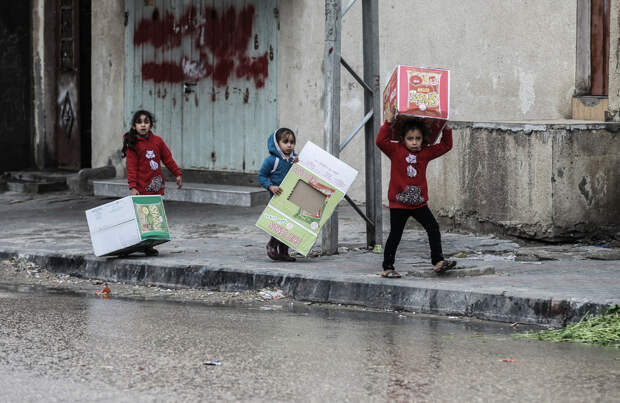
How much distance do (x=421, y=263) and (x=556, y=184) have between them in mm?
1537

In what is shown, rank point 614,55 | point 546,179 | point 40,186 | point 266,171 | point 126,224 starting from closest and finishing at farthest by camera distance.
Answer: point 266,171 < point 126,224 < point 546,179 < point 614,55 < point 40,186

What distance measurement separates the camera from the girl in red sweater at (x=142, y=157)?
9094 mm

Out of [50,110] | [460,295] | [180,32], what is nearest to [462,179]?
[460,295]

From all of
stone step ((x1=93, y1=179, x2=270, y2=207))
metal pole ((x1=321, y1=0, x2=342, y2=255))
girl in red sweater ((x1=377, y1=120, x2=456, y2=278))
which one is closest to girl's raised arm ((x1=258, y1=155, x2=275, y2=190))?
metal pole ((x1=321, y1=0, x2=342, y2=255))

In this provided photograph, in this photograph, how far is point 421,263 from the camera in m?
8.69

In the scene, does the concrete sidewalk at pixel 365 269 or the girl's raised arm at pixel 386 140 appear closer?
the concrete sidewalk at pixel 365 269

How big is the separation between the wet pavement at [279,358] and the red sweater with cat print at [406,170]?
0.98m

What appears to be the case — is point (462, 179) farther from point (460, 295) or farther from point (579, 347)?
point (579, 347)

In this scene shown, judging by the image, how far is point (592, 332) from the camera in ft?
20.1

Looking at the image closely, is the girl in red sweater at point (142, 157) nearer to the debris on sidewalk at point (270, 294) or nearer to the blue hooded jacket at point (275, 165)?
the blue hooded jacket at point (275, 165)

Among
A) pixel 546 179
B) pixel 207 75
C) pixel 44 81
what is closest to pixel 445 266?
pixel 546 179

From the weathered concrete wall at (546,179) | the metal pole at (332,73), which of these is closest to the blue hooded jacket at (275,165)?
the metal pole at (332,73)

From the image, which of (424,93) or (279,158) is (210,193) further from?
(424,93)

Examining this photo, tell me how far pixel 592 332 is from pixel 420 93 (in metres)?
2.20
